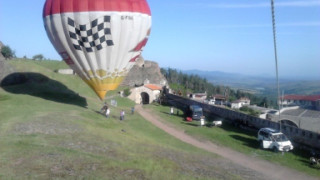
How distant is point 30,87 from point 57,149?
83.5 feet

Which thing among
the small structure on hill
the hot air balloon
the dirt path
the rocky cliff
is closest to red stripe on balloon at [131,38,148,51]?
the hot air balloon

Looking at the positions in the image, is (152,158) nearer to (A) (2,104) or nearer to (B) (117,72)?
(B) (117,72)

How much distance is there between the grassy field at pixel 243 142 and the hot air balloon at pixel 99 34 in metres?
9.76

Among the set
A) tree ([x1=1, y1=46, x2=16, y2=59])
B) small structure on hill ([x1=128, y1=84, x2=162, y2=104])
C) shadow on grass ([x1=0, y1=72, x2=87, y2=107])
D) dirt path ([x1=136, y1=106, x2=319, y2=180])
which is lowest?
dirt path ([x1=136, y1=106, x2=319, y2=180])

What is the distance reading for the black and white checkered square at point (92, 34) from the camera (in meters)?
25.3

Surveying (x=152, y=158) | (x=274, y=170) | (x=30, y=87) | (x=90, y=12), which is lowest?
(x=274, y=170)

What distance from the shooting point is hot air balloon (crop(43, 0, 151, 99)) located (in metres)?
25.2

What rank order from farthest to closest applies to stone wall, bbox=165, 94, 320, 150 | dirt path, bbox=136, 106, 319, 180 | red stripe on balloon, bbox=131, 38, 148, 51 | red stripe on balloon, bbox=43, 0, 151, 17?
red stripe on balloon, bbox=131, 38, 148, 51 < stone wall, bbox=165, 94, 320, 150 < red stripe on balloon, bbox=43, 0, 151, 17 < dirt path, bbox=136, 106, 319, 180

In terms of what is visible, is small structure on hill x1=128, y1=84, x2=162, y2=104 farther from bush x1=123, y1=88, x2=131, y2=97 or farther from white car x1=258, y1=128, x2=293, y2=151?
white car x1=258, y1=128, x2=293, y2=151

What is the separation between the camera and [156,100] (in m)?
61.6

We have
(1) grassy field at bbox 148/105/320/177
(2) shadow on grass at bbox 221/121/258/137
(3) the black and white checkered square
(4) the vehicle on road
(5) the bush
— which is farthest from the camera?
(5) the bush

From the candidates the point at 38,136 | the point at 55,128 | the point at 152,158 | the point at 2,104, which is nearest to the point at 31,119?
the point at 55,128

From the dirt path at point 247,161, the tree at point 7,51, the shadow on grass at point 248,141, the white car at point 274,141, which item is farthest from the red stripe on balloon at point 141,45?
the tree at point 7,51

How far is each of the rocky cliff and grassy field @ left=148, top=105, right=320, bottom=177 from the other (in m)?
41.6
